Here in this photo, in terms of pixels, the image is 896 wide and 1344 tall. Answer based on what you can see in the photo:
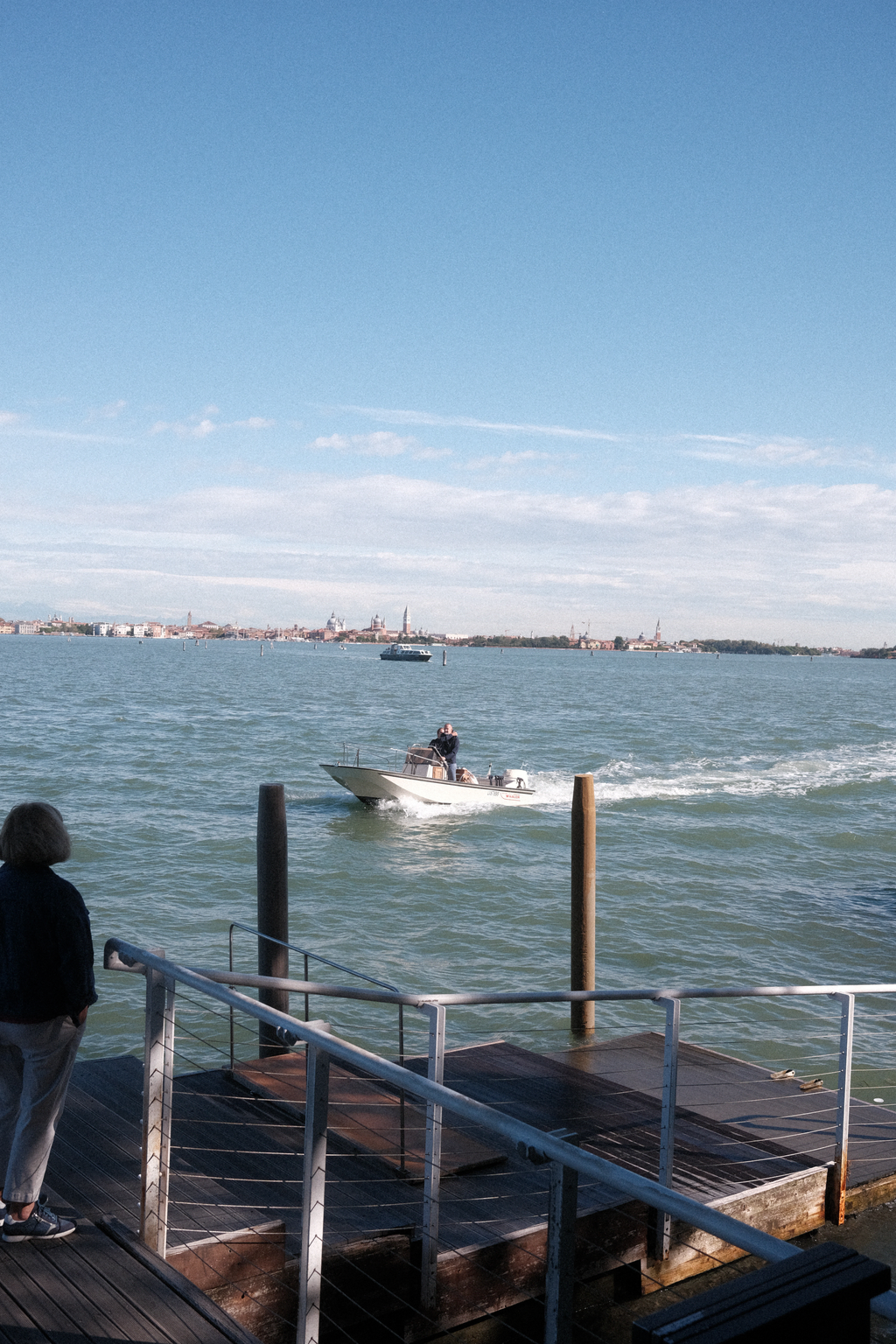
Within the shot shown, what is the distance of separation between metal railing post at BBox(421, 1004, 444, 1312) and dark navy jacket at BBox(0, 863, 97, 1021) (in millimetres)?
1725

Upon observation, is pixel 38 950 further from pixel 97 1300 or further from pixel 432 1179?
pixel 432 1179

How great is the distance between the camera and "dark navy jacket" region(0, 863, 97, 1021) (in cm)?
407

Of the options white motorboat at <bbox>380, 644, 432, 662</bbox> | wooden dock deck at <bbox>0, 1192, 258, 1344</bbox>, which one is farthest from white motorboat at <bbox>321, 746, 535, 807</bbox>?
white motorboat at <bbox>380, 644, 432, 662</bbox>

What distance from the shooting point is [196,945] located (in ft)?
52.9

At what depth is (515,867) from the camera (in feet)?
76.8

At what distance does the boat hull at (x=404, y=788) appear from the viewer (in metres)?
28.4

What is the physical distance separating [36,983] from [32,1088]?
43 cm

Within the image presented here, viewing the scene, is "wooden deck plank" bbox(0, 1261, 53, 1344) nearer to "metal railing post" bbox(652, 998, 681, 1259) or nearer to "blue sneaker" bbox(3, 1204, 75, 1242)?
"blue sneaker" bbox(3, 1204, 75, 1242)

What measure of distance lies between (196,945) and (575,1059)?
860cm

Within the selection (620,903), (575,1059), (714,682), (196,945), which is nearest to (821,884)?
(620,903)

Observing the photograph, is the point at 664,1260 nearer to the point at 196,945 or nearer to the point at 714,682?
the point at 196,945

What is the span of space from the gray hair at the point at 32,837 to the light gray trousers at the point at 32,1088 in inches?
24.0

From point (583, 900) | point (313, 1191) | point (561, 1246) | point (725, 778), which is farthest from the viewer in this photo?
point (725, 778)

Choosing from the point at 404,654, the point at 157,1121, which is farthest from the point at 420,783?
the point at 404,654
